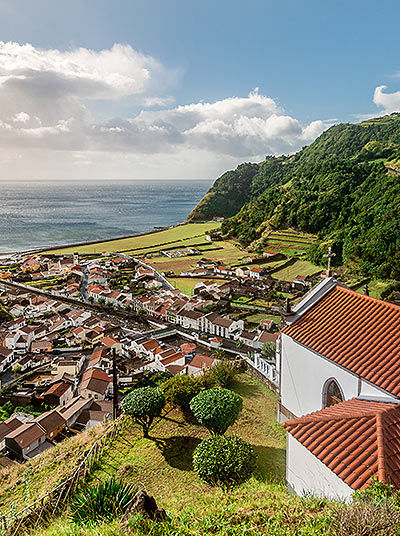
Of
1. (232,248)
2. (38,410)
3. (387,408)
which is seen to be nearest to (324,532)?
(387,408)

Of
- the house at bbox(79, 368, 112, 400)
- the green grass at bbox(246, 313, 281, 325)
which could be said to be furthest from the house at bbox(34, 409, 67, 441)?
the green grass at bbox(246, 313, 281, 325)

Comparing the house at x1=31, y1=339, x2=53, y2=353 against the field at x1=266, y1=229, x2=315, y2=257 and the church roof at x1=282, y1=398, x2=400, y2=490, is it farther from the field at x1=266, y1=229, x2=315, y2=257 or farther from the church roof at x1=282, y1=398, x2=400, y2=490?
the field at x1=266, y1=229, x2=315, y2=257

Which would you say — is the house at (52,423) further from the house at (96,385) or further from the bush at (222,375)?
the bush at (222,375)

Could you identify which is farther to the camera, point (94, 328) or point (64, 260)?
point (64, 260)

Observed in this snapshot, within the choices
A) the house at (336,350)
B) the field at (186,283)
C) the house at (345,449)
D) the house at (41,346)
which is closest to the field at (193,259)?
the field at (186,283)

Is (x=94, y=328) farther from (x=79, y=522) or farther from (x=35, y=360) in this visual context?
(x=79, y=522)

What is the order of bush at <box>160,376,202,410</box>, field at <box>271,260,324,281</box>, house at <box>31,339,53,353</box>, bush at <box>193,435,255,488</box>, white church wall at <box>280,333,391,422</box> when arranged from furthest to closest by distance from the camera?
field at <box>271,260,324,281</box>
house at <box>31,339,53,353</box>
bush at <box>160,376,202,410</box>
white church wall at <box>280,333,391,422</box>
bush at <box>193,435,255,488</box>
